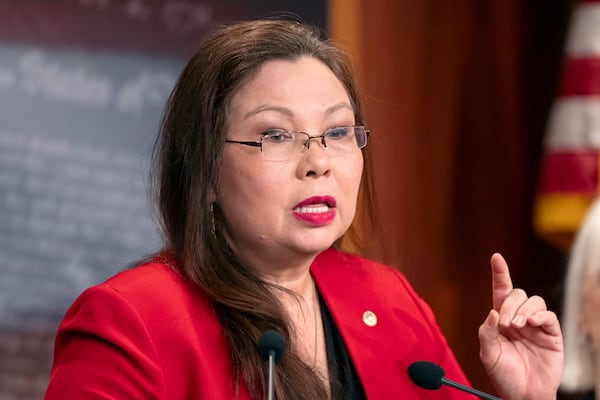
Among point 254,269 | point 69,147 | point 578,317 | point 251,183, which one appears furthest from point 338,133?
point 69,147

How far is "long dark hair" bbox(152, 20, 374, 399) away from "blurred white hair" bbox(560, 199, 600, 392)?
114 cm

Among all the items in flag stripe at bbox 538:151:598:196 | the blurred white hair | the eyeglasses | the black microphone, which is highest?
the eyeglasses

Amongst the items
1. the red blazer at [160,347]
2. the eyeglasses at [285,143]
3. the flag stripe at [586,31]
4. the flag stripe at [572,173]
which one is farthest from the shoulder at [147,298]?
the flag stripe at [586,31]

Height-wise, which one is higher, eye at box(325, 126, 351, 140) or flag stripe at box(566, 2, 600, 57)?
flag stripe at box(566, 2, 600, 57)

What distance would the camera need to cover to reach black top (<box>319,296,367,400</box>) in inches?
86.0

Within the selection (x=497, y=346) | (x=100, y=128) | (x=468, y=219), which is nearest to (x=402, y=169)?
(x=468, y=219)

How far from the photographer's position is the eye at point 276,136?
2074 millimetres

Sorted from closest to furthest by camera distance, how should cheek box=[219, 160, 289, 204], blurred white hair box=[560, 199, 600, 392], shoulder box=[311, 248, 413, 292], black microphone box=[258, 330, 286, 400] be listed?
black microphone box=[258, 330, 286, 400]
cheek box=[219, 160, 289, 204]
shoulder box=[311, 248, 413, 292]
blurred white hair box=[560, 199, 600, 392]

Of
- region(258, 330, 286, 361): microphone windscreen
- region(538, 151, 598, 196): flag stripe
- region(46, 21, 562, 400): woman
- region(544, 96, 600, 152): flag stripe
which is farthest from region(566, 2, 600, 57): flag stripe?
region(258, 330, 286, 361): microphone windscreen

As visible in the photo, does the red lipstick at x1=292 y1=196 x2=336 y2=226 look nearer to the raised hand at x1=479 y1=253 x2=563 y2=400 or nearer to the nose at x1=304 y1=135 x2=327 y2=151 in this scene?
the nose at x1=304 y1=135 x2=327 y2=151

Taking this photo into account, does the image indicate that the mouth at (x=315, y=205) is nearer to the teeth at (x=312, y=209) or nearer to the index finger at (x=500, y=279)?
the teeth at (x=312, y=209)

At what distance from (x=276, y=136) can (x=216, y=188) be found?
6.3 inches

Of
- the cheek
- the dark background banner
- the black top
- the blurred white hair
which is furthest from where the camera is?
the dark background banner

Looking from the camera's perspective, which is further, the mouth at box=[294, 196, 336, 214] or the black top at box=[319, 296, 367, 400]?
the black top at box=[319, 296, 367, 400]
